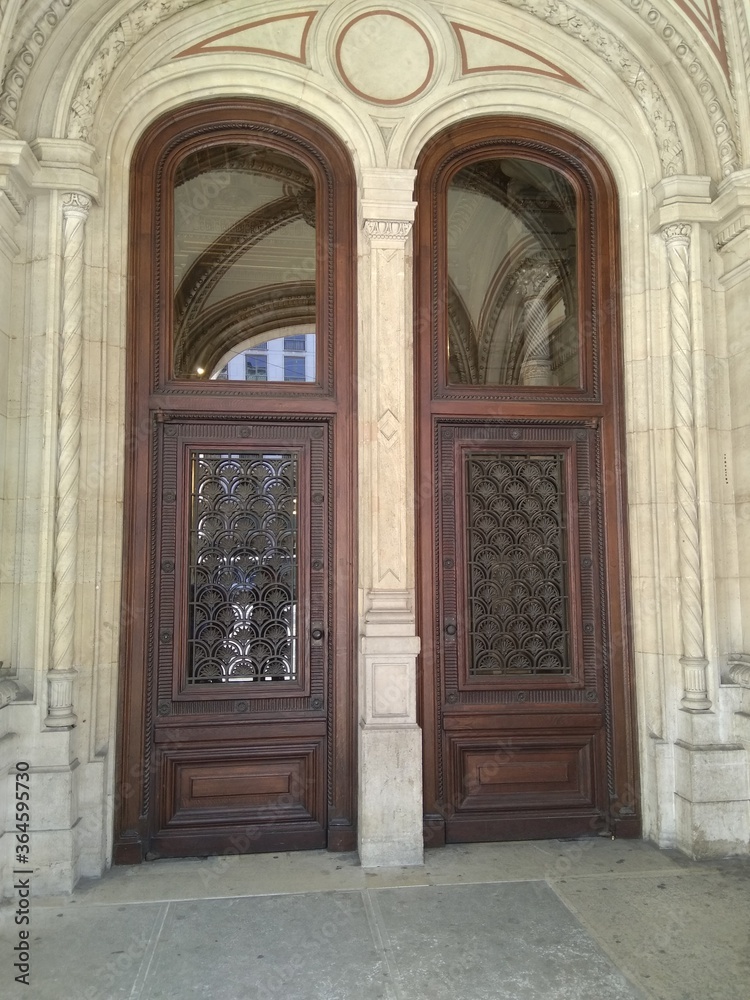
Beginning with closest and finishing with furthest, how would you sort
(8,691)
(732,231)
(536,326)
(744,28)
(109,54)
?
1. (8,691)
2. (109,54)
3. (744,28)
4. (732,231)
5. (536,326)

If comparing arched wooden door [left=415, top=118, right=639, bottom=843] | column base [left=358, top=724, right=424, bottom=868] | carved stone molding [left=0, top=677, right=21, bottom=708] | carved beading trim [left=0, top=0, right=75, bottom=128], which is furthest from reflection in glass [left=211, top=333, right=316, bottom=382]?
column base [left=358, top=724, right=424, bottom=868]

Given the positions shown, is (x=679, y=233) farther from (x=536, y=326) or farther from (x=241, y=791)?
(x=241, y=791)

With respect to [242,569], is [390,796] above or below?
below

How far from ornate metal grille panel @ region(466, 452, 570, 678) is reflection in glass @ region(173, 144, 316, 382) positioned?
1394 millimetres

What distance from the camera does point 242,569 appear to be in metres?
4.79

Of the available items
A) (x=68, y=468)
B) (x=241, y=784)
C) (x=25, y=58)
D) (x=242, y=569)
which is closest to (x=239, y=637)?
(x=242, y=569)

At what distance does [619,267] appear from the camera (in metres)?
5.27

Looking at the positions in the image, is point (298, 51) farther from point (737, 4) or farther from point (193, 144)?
point (737, 4)

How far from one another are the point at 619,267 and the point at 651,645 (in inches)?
98.2

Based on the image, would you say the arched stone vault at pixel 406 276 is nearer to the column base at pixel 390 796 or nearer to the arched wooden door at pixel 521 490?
the arched wooden door at pixel 521 490

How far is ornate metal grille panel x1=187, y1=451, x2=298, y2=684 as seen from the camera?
474 cm

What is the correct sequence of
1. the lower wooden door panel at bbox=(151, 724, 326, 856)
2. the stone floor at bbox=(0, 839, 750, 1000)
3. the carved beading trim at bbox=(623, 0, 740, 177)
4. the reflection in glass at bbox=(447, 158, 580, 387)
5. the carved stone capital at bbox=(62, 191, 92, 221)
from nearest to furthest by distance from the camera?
the stone floor at bbox=(0, 839, 750, 1000), the carved stone capital at bbox=(62, 191, 92, 221), the lower wooden door panel at bbox=(151, 724, 326, 856), the carved beading trim at bbox=(623, 0, 740, 177), the reflection in glass at bbox=(447, 158, 580, 387)

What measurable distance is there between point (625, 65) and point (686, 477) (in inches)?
107

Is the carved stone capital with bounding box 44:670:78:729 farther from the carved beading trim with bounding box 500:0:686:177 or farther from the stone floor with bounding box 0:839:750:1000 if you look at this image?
the carved beading trim with bounding box 500:0:686:177
